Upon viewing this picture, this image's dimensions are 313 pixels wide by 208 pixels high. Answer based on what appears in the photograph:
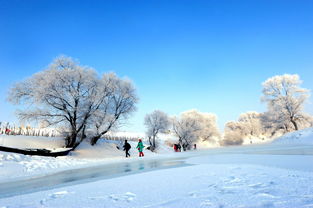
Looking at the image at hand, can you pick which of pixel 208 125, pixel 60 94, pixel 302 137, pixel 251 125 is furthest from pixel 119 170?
pixel 251 125

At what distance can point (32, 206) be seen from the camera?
254 centimetres

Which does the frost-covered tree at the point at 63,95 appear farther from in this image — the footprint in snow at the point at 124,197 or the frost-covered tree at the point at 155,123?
the frost-covered tree at the point at 155,123

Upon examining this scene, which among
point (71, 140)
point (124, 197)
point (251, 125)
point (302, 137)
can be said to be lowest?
point (124, 197)

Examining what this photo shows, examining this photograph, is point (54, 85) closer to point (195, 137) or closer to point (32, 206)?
point (32, 206)

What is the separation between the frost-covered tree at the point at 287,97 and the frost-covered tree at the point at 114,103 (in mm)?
26703

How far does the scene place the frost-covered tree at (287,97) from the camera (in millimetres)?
34875

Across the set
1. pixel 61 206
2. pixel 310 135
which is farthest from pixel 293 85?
pixel 61 206

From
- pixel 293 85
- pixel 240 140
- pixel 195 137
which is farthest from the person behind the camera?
pixel 240 140

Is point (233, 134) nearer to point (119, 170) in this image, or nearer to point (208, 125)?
point (208, 125)

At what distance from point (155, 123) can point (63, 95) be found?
26.6 meters

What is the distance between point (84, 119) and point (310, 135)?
24.5m

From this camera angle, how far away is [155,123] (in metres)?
44.4

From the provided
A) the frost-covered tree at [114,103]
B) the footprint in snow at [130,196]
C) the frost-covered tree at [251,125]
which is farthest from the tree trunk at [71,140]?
the frost-covered tree at [251,125]

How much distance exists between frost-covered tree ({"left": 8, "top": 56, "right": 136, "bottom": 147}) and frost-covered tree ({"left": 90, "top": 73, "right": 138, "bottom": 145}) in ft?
7.81
